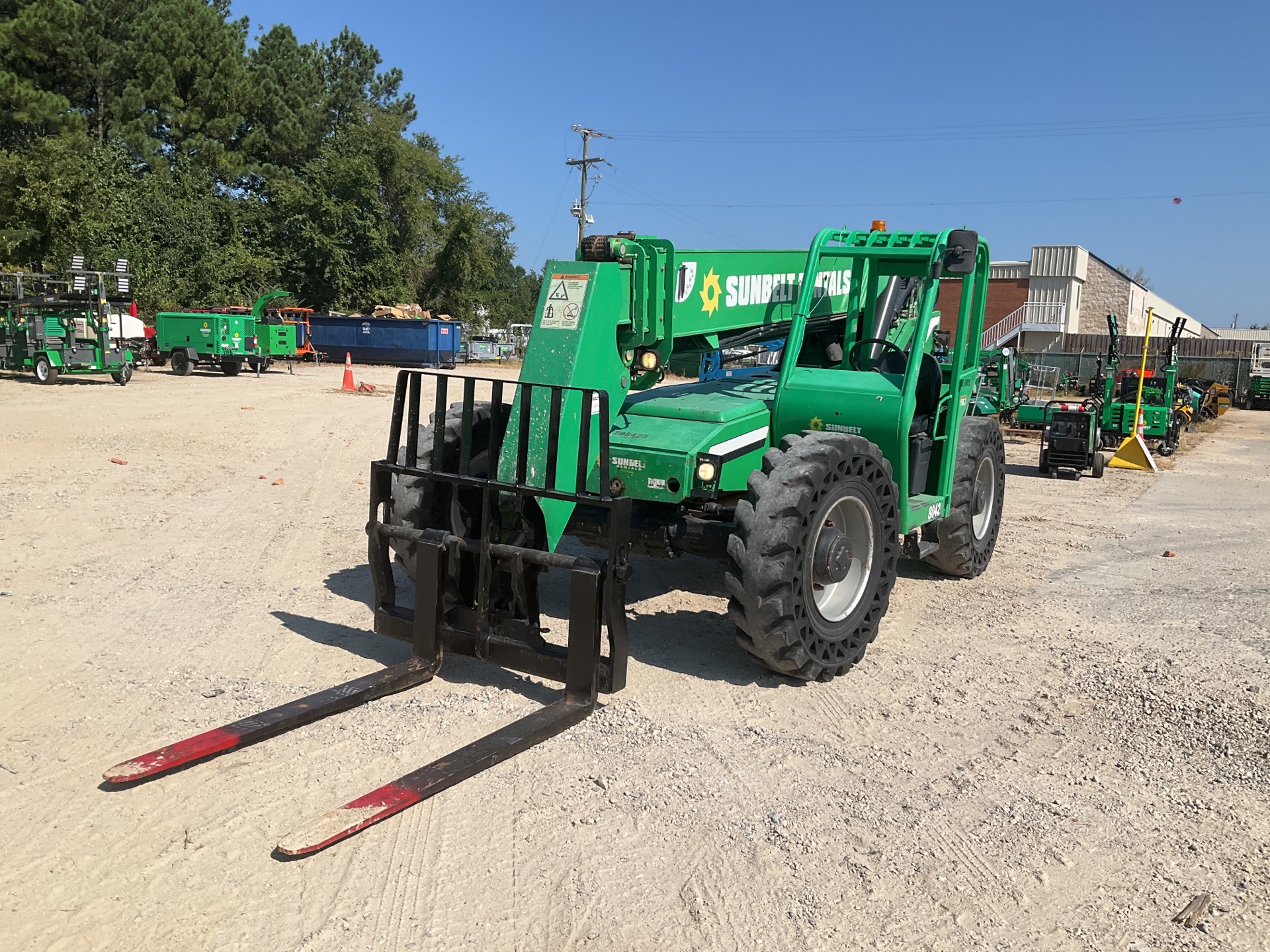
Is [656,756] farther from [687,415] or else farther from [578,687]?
[687,415]

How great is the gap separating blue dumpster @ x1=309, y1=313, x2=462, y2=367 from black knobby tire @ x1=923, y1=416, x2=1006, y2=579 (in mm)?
28436

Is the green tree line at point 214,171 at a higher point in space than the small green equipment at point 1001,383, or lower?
higher

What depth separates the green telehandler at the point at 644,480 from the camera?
4.77m

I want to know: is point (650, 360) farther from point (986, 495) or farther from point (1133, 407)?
point (1133, 407)

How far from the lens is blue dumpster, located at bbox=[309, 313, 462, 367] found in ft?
115

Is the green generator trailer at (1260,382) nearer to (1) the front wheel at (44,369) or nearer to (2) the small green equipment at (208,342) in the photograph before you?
(2) the small green equipment at (208,342)

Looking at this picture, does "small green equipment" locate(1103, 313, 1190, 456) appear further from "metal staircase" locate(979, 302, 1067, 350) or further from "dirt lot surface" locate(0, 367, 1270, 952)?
"metal staircase" locate(979, 302, 1067, 350)

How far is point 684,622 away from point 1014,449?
14429mm

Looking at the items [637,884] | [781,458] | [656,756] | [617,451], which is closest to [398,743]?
[656,756]

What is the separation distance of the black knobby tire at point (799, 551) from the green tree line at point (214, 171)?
33.0m

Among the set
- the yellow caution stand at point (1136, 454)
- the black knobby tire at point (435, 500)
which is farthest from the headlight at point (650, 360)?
the yellow caution stand at point (1136, 454)

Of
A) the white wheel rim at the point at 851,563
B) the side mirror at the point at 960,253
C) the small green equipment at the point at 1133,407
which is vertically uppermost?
the side mirror at the point at 960,253

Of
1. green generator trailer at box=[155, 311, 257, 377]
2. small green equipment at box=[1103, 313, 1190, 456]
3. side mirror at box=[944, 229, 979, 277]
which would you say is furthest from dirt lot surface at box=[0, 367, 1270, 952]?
green generator trailer at box=[155, 311, 257, 377]

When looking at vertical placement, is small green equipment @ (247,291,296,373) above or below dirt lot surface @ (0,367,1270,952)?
above
